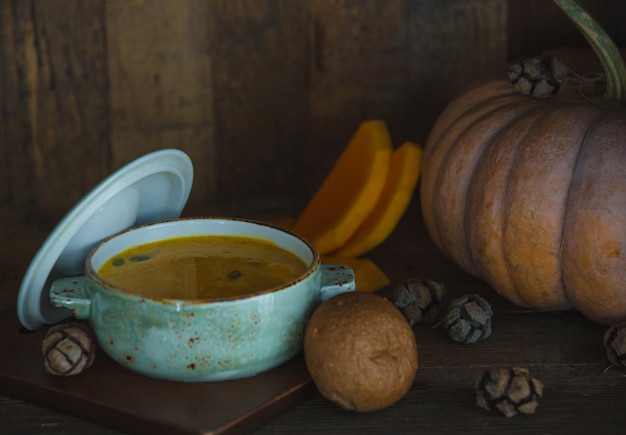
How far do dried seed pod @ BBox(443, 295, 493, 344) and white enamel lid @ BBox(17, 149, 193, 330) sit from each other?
37 centimetres

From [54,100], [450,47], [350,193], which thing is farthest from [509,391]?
[54,100]

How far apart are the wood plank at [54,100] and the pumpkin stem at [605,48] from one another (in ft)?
2.49

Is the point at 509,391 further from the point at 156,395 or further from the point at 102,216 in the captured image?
the point at 102,216

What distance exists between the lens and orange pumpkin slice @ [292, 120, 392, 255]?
1376mm

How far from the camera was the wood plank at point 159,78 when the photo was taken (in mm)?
1544

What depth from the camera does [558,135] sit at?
3.73ft

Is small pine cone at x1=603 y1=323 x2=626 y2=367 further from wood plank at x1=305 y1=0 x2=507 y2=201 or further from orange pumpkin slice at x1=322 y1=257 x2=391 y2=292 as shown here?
wood plank at x1=305 y1=0 x2=507 y2=201

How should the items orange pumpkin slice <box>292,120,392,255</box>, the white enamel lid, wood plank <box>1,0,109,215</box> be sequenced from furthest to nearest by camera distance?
wood plank <box>1,0,109,215</box> → orange pumpkin slice <box>292,120,392,255</box> → the white enamel lid

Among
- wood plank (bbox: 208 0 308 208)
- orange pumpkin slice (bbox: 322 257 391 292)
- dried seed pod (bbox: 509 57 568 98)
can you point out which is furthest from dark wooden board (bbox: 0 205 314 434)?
wood plank (bbox: 208 0 308 208)

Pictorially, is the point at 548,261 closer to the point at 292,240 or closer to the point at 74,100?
the point at 292,240

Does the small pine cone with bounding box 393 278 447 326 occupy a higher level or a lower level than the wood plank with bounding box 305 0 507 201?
lower

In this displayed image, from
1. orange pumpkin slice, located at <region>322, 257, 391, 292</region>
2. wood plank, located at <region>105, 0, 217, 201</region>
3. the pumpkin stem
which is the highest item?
the pumpkin stem

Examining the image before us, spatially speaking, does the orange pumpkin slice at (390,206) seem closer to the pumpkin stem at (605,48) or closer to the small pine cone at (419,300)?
the small pine cone at (419,300)

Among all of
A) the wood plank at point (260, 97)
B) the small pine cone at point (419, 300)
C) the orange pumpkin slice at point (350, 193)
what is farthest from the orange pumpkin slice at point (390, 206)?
the wood plank at point (260, 97)
